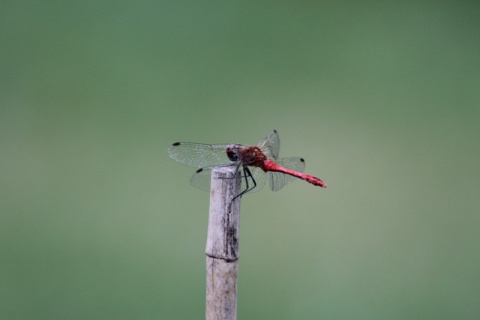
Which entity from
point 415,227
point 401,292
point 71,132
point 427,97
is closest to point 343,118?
point 427,97

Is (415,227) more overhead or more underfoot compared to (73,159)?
more underfoot

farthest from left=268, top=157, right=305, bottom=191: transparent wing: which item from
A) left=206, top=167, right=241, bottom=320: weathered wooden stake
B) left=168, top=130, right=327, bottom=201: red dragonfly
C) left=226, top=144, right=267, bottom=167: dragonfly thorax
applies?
left=206, top=167, right=241, bottom=320: weathered wooden stake

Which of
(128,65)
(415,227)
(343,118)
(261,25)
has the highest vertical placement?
(261,25)

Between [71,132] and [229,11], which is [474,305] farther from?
[71,132]

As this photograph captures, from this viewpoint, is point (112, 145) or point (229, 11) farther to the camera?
point (229, 11)

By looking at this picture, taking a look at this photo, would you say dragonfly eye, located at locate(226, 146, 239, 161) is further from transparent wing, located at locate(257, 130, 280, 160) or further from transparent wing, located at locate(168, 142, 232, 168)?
transparent wing, located at locate(257, 130, 280, 160)

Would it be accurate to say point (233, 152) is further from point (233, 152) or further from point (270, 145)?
point (270, 145)
